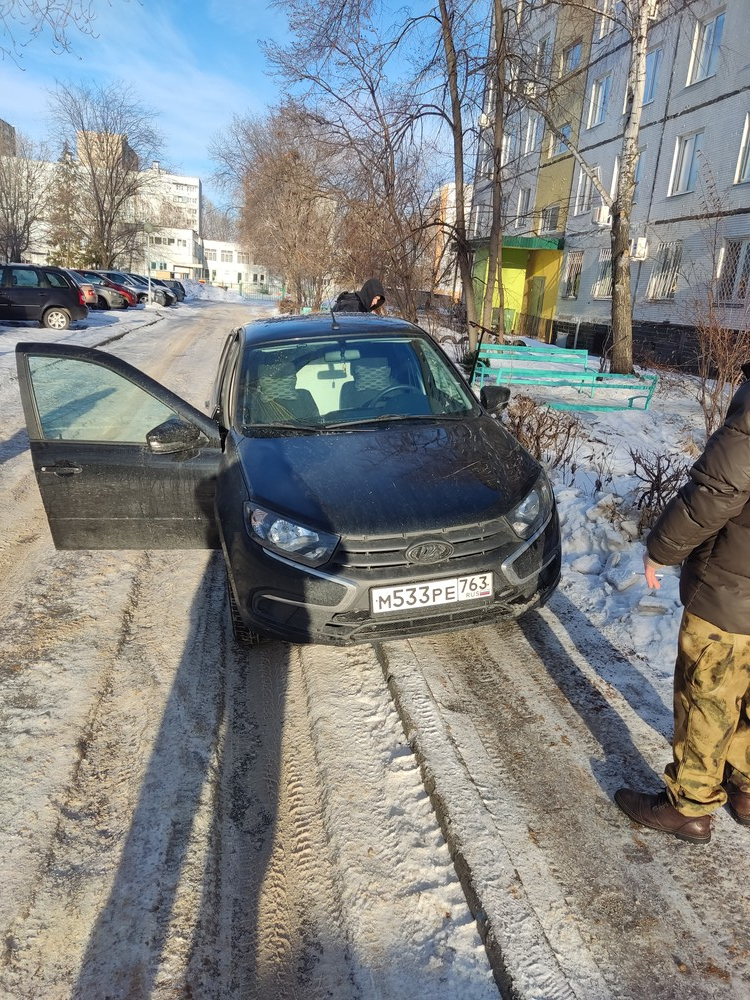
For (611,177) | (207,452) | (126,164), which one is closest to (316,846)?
(207,452)

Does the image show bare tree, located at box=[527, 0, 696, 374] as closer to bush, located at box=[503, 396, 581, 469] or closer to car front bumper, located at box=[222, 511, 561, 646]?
bush, located at box=[503, 396, 581, 469]

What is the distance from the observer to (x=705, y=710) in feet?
6.49

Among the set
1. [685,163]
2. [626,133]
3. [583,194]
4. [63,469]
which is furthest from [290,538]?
[583,194]

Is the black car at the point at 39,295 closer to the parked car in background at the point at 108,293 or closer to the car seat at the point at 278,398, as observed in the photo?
the parked car in background at the point at 108,293

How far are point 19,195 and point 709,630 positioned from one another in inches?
1998

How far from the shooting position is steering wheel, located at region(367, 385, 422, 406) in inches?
151

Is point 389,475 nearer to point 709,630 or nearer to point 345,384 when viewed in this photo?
point 345,384

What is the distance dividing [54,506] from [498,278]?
11549 millimetres

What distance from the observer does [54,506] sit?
3.39m

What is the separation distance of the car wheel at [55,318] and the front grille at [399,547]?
750 inches

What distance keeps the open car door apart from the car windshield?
1.29 ft

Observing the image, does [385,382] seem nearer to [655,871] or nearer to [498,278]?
[655,871]

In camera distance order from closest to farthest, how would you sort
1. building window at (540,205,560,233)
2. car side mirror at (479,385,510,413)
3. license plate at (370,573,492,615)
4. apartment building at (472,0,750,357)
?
1. license plate at (370,573,492,615)
2. car side mirror at (479,385,510,413)
3. apartment building at (472,0,750,357)
4. building window at (540,205,560,233)

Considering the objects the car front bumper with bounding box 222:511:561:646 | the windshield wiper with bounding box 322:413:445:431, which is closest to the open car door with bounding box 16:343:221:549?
the windshield wiper with bounding box 322:413:445:431
